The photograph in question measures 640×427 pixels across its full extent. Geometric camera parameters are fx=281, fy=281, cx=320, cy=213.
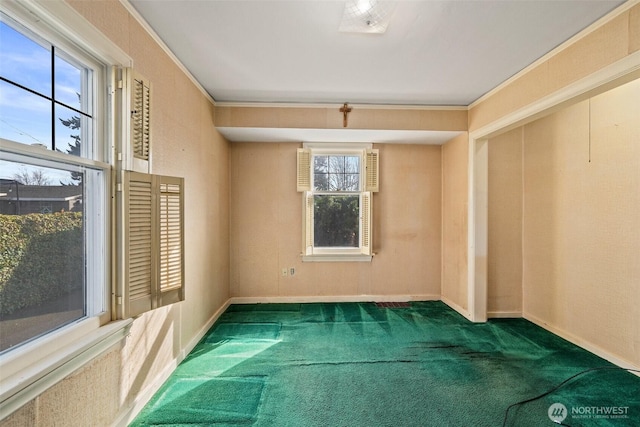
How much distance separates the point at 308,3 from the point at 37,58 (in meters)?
1.41

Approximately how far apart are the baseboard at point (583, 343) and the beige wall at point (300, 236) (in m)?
1.17

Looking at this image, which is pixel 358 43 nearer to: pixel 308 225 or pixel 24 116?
pixel 24 116

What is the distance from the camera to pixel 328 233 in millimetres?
4133

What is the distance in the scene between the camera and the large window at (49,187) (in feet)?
3.72

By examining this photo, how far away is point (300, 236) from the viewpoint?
402 cm

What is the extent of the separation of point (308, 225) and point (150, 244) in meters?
2.36

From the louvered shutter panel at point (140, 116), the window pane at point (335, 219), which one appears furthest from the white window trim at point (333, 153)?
the louvered shutter panel at point (140, 116)

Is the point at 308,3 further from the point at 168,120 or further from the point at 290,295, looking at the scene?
the point at 290,295

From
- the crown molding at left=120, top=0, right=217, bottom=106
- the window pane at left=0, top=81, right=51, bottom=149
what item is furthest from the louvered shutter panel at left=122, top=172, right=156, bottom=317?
the crown molding at left=120, top=0, right=217, bottom=106

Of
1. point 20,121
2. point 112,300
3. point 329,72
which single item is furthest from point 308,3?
point 112,300

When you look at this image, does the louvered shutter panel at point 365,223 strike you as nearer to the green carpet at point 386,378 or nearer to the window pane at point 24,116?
the green carpet at point 386,378

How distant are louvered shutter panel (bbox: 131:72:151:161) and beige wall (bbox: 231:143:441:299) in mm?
2116

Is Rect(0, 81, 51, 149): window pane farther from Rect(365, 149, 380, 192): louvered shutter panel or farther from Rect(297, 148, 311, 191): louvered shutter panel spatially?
Rect(365, 149, 380, 192): louvered shutter panel

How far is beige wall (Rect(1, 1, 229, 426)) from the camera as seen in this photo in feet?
4.56
